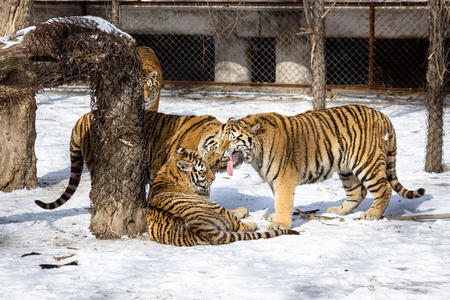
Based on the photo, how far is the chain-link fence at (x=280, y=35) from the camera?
12.0m

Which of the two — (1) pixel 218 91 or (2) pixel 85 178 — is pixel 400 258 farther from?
(1) pixel 218 91

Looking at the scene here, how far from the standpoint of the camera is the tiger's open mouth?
5695 mm

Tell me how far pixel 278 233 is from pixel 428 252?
3.65 ft

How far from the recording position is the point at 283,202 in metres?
5.60

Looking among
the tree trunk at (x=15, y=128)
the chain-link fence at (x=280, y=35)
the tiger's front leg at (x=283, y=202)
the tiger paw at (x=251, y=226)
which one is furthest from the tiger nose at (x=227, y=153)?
the chain-link fence at (x=280, y=35)

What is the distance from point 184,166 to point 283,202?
854 mm

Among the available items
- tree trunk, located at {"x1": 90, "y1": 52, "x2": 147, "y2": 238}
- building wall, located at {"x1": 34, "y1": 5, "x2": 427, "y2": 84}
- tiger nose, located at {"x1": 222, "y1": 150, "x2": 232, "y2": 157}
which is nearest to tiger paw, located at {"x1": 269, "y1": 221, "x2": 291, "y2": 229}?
tiger nose, located at {"x1": 222, "y1": 150, "x2": 232, "y2": 157}

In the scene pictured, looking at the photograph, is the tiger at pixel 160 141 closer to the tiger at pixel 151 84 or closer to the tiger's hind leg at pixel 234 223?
the tiger's hind leg at pixel 234 223

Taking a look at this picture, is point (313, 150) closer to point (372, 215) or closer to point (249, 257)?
point (372, 215)

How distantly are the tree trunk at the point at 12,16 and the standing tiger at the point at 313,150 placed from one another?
2755mm

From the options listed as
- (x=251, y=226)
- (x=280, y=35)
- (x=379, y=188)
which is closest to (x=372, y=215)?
(x=379, y=188)

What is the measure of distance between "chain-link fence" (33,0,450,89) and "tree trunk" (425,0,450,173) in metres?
3.97

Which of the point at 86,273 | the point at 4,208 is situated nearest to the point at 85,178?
the point at 4,208

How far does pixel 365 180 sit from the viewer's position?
588 centimetres
